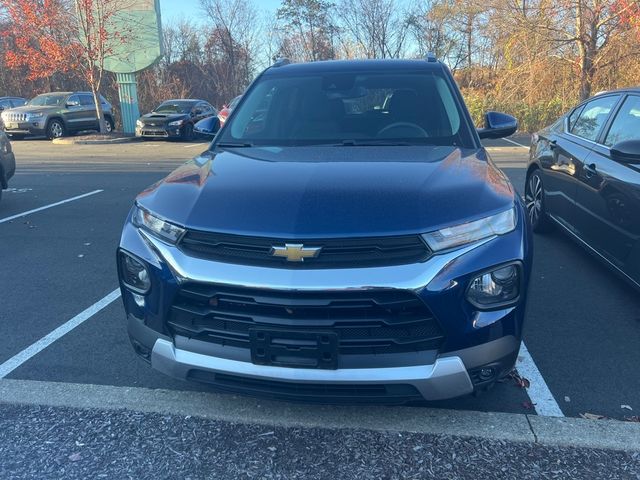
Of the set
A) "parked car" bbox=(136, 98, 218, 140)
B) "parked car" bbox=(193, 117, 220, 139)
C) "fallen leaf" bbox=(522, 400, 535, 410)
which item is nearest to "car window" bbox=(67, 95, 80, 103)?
"parked car" bbox=(136, 98, 218, 140)

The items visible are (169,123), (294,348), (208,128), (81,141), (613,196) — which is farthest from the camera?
(169,123)

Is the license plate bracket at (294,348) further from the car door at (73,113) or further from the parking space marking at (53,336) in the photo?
→ the car door at (73,113)

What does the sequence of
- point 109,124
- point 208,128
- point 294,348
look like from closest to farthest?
1. point 294,348
2. point 208,128
3. point 109,124

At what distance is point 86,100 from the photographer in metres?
21.1

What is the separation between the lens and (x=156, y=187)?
305 centimetres

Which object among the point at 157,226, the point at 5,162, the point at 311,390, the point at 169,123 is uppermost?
the point at 157,226

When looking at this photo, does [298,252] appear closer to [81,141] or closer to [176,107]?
[81,141]

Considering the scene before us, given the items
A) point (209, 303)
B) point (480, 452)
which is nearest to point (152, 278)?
point (209, 303)

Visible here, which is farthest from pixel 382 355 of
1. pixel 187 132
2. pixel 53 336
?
pixel 187 132

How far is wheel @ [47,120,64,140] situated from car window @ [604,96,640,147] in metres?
19.5

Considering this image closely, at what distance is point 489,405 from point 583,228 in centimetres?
239

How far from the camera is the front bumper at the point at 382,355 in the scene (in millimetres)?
2318

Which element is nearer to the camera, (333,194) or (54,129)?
(333,194)

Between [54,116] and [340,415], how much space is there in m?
20.1
